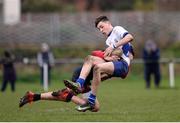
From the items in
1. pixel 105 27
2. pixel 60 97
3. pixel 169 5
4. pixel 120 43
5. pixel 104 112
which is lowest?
pixel 104 112

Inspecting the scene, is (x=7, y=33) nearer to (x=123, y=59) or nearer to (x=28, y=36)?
(x=28, y=36)

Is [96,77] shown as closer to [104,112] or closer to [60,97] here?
[60,97]

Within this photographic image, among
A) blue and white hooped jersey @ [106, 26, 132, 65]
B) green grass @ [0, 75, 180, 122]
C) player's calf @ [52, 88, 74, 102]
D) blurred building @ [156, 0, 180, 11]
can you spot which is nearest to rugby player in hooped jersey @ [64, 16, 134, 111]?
blue and white hooped jersey @ [106, 26, 132, 65]

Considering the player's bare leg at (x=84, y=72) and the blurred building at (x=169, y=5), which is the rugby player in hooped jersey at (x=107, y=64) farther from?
the blurred building at (x=169, y=5)

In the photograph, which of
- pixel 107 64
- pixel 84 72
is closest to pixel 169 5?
pixel 107 64

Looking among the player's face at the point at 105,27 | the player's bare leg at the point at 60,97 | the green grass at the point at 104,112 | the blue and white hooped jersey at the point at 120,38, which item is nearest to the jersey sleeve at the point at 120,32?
the blue and white hooped jersey at the point at 120,38

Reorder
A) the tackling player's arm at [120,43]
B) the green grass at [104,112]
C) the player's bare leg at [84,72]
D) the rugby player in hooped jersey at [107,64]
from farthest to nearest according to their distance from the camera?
the tackling player's arm at [120,43] < the rugby player in hooped jersey at [107,64] < the player's bare leg at [84,72] < the green grass at [104,112]

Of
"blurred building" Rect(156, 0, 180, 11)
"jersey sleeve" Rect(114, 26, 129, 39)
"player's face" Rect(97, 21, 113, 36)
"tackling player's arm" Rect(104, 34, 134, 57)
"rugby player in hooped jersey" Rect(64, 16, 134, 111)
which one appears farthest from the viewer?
"blurred building" Rect(156, 0, 180, 11)

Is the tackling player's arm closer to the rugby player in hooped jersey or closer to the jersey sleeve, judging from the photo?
the rugby player in hooped jersey

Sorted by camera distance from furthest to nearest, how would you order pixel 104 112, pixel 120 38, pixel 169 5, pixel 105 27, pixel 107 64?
pixel 169 5 → pixel 104 112 → pixel 105 27 → pixel 120 38 → pixel 107 64

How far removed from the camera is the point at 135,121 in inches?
539

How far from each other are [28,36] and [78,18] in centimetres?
323

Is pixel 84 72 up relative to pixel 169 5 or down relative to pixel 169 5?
down

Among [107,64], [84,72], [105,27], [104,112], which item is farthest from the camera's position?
[104,112]
